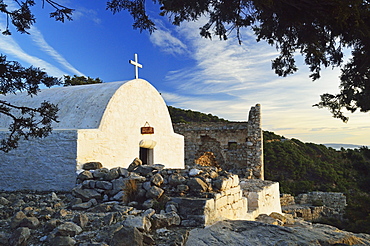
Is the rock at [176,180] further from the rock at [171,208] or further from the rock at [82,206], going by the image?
the rock at [82,206]

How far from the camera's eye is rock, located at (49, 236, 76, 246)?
3.39 m

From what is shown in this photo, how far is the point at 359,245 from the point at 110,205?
3872 millimetres

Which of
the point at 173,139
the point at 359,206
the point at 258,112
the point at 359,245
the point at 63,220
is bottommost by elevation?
the point at 359,206

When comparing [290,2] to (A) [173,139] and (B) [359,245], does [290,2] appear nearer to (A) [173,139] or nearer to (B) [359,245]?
(B) [359,245]

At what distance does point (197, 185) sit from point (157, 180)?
78 cm

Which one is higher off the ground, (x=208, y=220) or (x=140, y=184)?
(x=140, y=184)

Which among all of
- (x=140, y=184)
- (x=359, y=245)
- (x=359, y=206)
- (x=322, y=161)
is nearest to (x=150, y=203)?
(x=140, y=184)

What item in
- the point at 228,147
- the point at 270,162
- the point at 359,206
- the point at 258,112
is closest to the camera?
the point at 359,206

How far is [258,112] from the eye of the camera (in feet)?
49.5

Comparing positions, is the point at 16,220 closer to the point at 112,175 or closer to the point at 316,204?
the point at 112,175

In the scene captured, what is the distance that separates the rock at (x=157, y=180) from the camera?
543cm

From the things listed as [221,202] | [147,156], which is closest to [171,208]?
[221,202]

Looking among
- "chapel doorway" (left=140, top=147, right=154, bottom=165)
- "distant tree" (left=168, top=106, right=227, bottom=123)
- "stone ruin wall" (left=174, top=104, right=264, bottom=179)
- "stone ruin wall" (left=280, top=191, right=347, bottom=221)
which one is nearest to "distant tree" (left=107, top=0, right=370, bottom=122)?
"chapel doorway" (left=140, top=147, right=154, bottom=165)

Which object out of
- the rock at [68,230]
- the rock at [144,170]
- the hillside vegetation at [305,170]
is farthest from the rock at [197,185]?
the hillside vegetation at [305,170]
